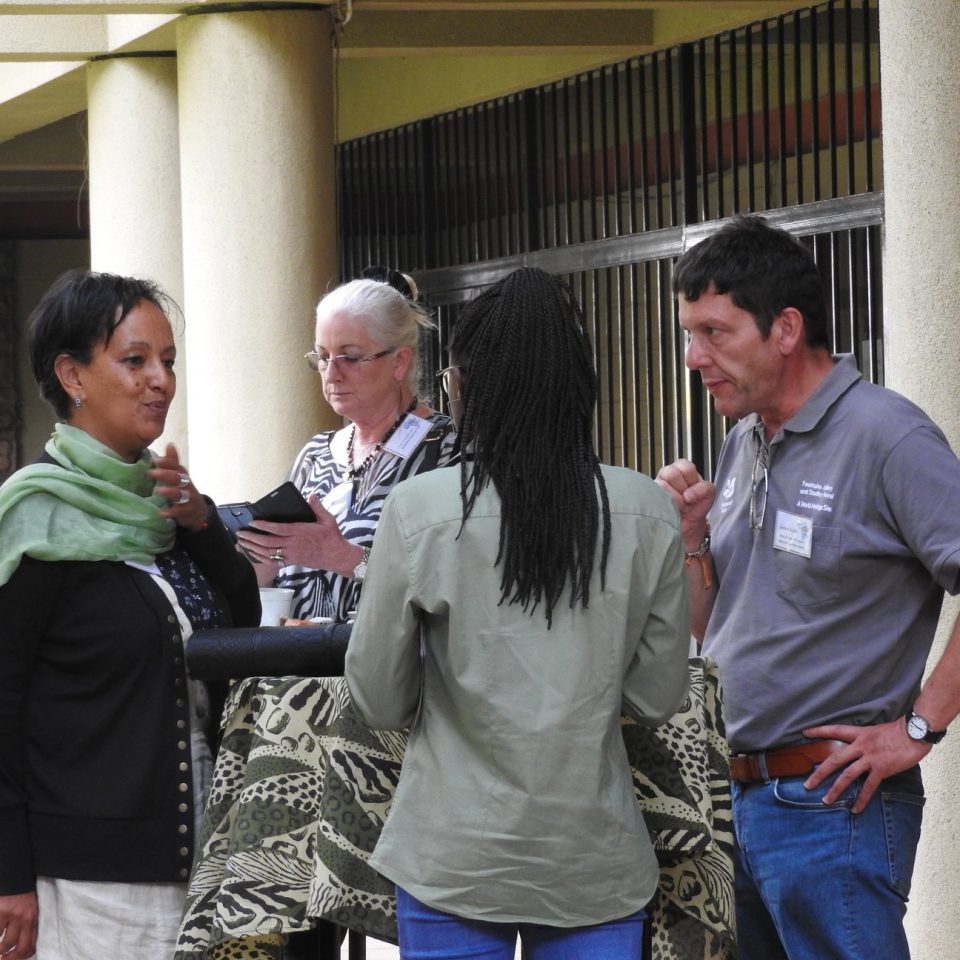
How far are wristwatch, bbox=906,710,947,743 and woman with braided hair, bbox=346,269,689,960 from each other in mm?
559

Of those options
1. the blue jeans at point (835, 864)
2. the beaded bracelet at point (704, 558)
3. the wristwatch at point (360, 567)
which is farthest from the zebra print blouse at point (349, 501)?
the blue jeans at point (835, 864)

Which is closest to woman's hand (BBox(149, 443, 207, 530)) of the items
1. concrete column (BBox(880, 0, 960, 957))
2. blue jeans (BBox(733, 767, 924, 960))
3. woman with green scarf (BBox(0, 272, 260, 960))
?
woman with green scarf (BBox(0, 272, 260, 960))

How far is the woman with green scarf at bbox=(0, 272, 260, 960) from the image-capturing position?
2602mm

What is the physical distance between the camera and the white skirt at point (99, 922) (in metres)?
2.62

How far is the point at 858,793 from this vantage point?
2752 millimetres

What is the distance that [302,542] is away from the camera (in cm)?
314

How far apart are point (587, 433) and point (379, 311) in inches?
60.3

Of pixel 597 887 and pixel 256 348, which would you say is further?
pixel 256 348

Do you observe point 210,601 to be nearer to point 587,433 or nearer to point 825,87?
point 587,433

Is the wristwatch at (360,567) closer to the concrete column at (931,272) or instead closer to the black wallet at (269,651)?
the black wallet at (269,651)

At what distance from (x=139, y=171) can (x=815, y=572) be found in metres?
5.71

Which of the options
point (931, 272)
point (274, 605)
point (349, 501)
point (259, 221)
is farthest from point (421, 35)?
point (274, 605)

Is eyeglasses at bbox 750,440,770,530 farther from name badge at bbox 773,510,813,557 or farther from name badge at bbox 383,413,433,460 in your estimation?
name badge at bbox 383,413,433,460

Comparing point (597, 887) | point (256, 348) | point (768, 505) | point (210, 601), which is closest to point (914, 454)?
point (768, 505)
